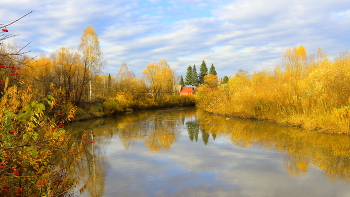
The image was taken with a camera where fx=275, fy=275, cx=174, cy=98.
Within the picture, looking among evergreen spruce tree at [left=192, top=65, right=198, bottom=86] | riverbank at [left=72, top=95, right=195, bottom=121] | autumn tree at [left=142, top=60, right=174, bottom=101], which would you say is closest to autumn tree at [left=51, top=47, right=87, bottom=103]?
riverbank at [left=72, top=95, right=195, bottom=121]

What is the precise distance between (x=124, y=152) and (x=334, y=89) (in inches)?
448

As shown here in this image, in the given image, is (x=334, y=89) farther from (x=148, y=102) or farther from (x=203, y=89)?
(x=148, y=102)

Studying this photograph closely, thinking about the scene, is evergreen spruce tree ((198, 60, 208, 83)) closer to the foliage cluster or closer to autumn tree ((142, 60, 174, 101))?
autumn tree ((142, 60, 174, 101))

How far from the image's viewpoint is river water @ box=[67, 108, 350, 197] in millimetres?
6793

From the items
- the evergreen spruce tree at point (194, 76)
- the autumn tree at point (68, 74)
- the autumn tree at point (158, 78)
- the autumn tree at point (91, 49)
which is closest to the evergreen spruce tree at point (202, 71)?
the evergreen spruce tree at point (194, 76)

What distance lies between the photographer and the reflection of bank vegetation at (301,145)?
839cm

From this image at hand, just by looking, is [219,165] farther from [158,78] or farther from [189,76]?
[189,76]

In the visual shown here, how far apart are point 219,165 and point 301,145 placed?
15.0 ft

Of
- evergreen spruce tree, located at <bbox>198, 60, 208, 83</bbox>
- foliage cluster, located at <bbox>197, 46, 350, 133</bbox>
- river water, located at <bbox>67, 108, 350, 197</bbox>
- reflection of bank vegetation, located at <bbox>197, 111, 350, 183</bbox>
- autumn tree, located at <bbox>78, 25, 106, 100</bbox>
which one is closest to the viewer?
river water, located at <bbox>67, 108, 350, 197</bbox>

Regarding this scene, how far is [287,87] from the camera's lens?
60.7ft

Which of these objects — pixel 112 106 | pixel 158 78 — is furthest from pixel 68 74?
pixel 158 78

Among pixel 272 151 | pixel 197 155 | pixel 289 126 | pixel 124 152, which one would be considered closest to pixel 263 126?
pixel 289 126

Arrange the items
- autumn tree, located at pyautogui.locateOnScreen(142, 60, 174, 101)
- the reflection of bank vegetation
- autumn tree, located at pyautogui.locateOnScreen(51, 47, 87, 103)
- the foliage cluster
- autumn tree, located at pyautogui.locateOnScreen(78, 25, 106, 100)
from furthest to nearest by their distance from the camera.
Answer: autumn tree, located at pyautogui.locateOnScreen(142, 60, 174, 101)
autumn tree, located at pyautogui.locateOnScreen(78, 25, 106, 100)
autumn tree, located at pyautogui.locateOnScreen(51, 47, 87, 103)
the foliage cluster
the reflection of bank vegetation

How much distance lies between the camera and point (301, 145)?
11414mm
